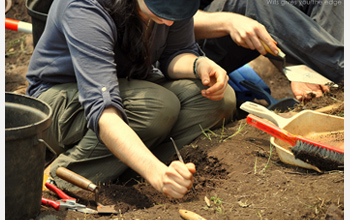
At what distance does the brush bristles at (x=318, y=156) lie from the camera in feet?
6.53

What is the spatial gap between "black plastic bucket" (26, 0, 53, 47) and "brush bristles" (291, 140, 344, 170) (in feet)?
6.15

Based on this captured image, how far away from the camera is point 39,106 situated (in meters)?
1.94

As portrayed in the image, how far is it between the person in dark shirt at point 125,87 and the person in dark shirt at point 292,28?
230 millimetres

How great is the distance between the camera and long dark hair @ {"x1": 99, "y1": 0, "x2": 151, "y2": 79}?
211 centimetres

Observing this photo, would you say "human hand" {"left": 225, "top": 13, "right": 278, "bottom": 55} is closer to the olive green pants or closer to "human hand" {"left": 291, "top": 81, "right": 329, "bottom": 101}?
the olive green pants

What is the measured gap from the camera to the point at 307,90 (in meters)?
3.18

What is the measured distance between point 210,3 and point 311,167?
5.13 feet

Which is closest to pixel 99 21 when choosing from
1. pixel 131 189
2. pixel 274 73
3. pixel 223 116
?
pixel 131 189

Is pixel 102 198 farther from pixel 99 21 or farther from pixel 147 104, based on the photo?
pixel 99 21

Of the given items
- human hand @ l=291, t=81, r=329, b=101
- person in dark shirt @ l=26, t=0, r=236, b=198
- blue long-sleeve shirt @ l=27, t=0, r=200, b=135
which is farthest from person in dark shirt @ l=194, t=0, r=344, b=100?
blue long-sleeve shirt @ l=27, t=0, r=200, b=135

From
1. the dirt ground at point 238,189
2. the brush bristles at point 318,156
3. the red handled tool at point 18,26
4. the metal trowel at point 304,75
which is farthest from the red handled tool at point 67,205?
the red handled tool at point 18,26

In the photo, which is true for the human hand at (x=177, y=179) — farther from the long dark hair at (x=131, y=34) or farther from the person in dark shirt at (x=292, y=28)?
the person in dark shirt at (x=292, y=28)

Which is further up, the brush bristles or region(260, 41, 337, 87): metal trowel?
the brush bristles

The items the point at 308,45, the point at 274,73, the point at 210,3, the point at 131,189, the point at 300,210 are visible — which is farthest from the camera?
the point at 274,73
